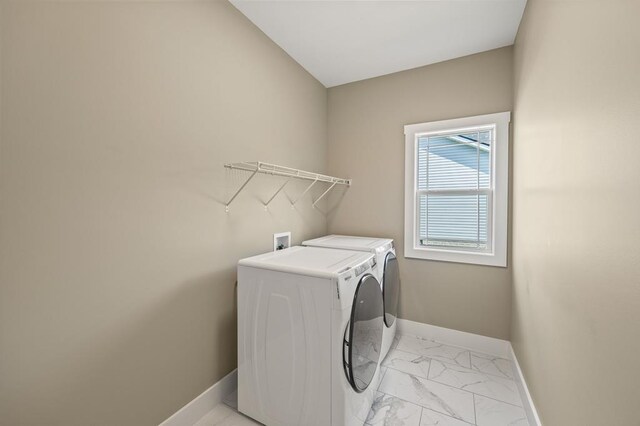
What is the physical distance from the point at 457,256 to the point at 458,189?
0.60 metres

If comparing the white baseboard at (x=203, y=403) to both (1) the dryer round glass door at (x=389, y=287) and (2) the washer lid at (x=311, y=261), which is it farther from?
(1) the dryer round glass door at (x=389, y=287)

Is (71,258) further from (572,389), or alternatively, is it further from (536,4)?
(536,4)

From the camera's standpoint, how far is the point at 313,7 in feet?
5.71

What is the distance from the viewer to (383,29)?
6.42ft

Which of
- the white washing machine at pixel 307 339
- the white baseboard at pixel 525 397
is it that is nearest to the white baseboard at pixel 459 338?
the white baseboard at pixel 525 397

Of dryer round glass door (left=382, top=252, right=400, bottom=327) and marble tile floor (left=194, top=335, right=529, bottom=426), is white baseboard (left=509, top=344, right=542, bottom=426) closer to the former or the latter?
marble tile floor (left=194, top=335, right=529, bottom=426)

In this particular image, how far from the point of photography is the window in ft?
7.14

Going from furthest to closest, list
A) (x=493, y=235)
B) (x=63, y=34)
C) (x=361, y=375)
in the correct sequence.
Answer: (x=493, y=235) < (x=361, y=375) < (x=63, y=34)

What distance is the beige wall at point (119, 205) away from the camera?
36.3 inches

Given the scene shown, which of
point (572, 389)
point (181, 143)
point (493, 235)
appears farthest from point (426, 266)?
point (181, 143)

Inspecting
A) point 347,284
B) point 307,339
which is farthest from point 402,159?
point 307,339

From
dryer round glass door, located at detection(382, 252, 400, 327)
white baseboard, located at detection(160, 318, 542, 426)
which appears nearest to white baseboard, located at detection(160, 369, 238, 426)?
white baseboard, located at detection(160, 318, 542, 426)

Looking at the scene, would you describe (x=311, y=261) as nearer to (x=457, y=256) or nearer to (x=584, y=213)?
(x=584, y=213)

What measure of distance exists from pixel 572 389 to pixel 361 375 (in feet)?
2.88
